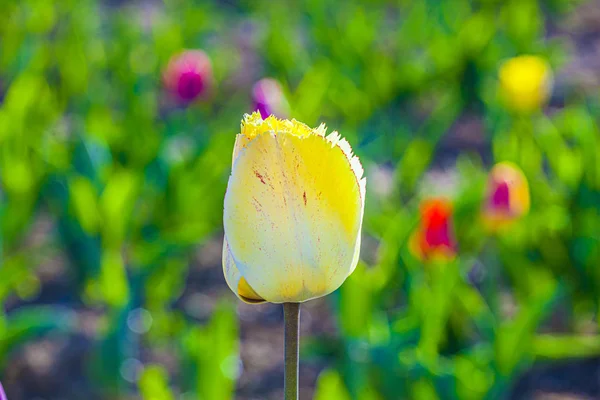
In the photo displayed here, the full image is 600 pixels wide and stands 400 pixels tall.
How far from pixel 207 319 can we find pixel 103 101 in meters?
0.88

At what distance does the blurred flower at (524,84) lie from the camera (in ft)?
7.07

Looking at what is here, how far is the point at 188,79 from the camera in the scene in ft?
6.84

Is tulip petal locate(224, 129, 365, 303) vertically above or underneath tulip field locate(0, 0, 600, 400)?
underneath

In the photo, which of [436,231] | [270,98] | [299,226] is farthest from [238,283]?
[436,231]

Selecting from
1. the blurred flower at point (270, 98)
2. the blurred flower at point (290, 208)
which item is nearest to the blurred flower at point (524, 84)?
the blurred flower at point (270, 98)

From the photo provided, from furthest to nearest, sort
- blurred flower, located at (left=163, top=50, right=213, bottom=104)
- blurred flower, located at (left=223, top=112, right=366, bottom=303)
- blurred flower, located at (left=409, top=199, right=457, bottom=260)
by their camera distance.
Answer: blurred flower, located at (left=163, top=50, right=213, bottom=104) → blurred flower, located at (left=409, top=199, right=457, bottom=260) → blurred flower, located at (left=223, top=112, right=366, bottom=303)

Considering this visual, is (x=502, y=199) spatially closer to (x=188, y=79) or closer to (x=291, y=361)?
(x=188, y=79)

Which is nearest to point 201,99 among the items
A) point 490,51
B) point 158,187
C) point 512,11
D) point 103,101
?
point 158,187

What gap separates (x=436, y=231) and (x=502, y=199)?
0.42 ft

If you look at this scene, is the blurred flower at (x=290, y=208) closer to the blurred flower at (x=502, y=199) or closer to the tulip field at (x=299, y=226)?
the tulip field at (x=299, y=226)

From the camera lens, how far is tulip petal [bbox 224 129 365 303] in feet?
1.59

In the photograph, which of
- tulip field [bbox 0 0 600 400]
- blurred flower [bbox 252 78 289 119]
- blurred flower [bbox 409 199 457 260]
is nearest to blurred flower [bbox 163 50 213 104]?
tulip field [bbox 0 0 600 400]

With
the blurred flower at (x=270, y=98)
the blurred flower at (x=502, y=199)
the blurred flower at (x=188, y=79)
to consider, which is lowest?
the blurred flower at (x=502, y=199)

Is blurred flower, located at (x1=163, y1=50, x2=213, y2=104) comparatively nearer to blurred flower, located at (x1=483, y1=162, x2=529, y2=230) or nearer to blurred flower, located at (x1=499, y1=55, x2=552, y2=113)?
blurred flower, located at (x1=499, y1=55, x2=552, y2=113)
